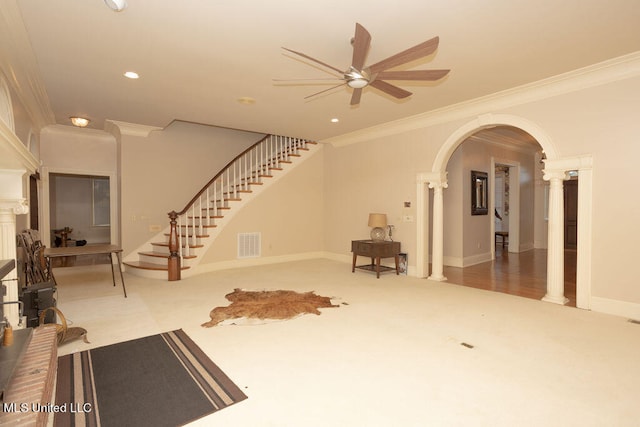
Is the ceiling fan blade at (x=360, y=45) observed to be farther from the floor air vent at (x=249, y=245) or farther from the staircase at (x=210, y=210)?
the floor air vent at (x=249, y=245)

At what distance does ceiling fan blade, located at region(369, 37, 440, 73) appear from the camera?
248cm

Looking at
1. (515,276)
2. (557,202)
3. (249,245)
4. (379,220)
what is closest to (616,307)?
(557,202)

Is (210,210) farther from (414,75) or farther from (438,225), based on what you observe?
(414,75)

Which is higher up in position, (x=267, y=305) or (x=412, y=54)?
(x=412, y=54)

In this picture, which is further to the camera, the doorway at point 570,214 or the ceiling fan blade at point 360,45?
the doorway at point 570,214

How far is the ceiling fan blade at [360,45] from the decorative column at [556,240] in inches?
134

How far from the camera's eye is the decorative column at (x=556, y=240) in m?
4.43

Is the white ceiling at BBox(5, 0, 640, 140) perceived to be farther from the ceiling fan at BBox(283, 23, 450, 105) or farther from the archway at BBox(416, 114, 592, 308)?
the archway at BBox(416, 114, 592, 308)

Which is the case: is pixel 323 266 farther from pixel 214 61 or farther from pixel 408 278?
pixel 214 61

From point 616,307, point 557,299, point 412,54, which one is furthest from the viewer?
point 557,299

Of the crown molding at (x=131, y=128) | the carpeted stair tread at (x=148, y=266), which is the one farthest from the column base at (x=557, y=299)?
the crown molding at (x=131, y=128)

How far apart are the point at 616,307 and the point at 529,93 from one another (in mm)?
2995

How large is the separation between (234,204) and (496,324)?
5421 mm

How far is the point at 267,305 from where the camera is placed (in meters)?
4.28
